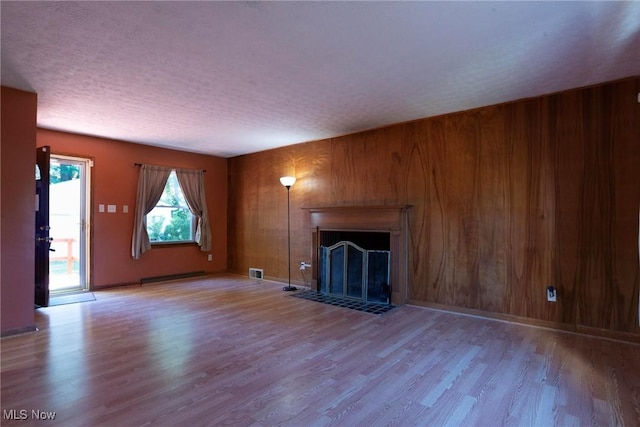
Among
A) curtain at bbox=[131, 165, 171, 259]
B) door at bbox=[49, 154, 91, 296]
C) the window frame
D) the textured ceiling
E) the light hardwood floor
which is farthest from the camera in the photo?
the window frame

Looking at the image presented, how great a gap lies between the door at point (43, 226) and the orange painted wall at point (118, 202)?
86 cm

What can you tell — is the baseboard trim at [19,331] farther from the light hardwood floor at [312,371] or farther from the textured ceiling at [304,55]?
the textured ceiling at [304,55]

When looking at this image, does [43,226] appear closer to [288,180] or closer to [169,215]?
[169,215]

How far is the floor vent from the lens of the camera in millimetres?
6086

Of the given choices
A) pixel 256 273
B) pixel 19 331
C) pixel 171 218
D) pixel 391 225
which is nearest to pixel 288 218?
pixel 256 273

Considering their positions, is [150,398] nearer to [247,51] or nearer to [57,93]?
[247,51]

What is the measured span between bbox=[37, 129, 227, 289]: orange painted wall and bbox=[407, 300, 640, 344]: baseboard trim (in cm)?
434

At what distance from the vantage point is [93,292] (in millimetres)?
4934

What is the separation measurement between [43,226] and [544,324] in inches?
228

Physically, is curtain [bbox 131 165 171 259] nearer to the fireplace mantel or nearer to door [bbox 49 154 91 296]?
door [bbox 49 154 91 296]

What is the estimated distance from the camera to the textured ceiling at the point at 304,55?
2008 millimetres

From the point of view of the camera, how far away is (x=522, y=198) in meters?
3.47

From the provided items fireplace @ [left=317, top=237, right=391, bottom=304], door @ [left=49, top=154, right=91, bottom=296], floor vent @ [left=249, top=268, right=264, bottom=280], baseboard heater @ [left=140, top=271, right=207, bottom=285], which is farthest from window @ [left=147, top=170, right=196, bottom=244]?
fireplace @ [left=317, top=237, right=391, bottom=304]

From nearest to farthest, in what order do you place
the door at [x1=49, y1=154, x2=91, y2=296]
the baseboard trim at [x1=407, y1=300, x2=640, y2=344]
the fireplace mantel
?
the baseboard trim at [x1=407, y1=300, x2=640, y2=344] < the fireplace mantel < the door at [x1=49, y1=154, x2=91, y2=296]
